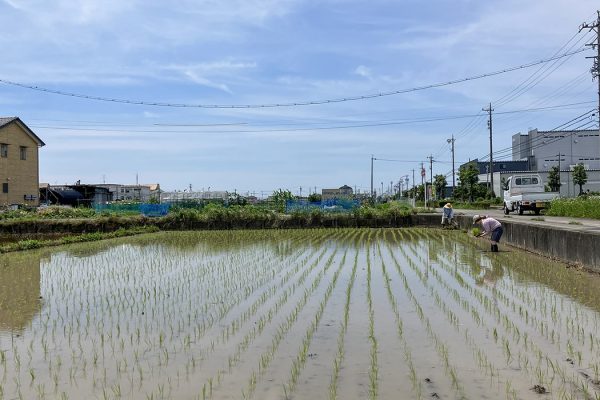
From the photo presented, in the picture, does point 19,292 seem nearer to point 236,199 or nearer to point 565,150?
point 236,199

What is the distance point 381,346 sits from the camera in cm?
487

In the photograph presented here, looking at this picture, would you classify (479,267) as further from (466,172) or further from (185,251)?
(466,172)

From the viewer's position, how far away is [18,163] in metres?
35.0

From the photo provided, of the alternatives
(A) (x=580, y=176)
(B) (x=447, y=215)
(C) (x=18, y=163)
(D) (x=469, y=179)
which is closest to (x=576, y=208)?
(B) (x=447, y=215)

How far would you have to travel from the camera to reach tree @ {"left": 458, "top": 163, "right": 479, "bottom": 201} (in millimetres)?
50978

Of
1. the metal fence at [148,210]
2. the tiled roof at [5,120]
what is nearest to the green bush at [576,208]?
the metal fence at [148,210]

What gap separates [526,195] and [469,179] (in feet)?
87.3

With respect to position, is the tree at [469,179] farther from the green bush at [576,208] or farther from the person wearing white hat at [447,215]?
the person wearing white hat at [447,215]

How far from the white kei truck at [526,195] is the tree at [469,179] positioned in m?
22.8

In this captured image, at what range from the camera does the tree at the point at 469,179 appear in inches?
2007

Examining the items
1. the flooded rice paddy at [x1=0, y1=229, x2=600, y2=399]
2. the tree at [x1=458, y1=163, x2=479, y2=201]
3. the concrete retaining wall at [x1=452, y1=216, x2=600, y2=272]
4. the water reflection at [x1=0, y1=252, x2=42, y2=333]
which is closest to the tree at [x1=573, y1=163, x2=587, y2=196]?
the tree at [x1=458, y1=163, x2=479, y2=201]

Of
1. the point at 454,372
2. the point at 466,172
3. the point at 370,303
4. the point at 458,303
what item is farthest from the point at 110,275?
the point at 466,172

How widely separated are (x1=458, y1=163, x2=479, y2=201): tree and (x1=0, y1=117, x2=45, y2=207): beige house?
121 ft

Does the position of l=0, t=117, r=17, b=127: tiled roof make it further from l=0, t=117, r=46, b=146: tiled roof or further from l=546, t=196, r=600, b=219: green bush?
l=546, t=196, r=600, b=219: green bush
